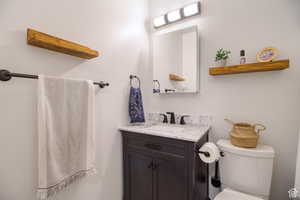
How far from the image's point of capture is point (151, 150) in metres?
1.20

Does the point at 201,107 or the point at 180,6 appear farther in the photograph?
the point at 180,6

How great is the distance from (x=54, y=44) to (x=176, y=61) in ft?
3.84

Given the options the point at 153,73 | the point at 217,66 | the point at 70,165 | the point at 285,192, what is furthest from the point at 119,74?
the point at 285,192

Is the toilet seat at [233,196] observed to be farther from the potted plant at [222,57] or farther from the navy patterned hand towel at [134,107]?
the potted plant at [222,57]

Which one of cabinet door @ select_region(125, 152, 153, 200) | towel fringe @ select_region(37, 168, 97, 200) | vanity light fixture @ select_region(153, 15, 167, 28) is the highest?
vanity light fixture @ select_region(153, 15, 167, 28)

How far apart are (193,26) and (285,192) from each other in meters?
1.69

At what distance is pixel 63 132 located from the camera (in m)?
0.86

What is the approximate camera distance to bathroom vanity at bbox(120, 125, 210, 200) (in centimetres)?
103

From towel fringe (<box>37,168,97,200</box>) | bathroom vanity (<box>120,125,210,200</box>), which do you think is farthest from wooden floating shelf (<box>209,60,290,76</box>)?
towel fringe (<box>37,168,97,200</box>)

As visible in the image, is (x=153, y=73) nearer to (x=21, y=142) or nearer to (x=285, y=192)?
(x=21, y=142)

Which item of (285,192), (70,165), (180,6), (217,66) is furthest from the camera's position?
(180,6)

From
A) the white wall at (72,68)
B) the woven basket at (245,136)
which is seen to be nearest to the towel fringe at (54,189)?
the white wall at (72,68)

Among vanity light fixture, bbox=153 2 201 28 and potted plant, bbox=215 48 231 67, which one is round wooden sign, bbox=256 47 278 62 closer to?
potted plant, bbox=215 48 231 67

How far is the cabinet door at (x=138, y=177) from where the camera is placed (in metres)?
1.22
